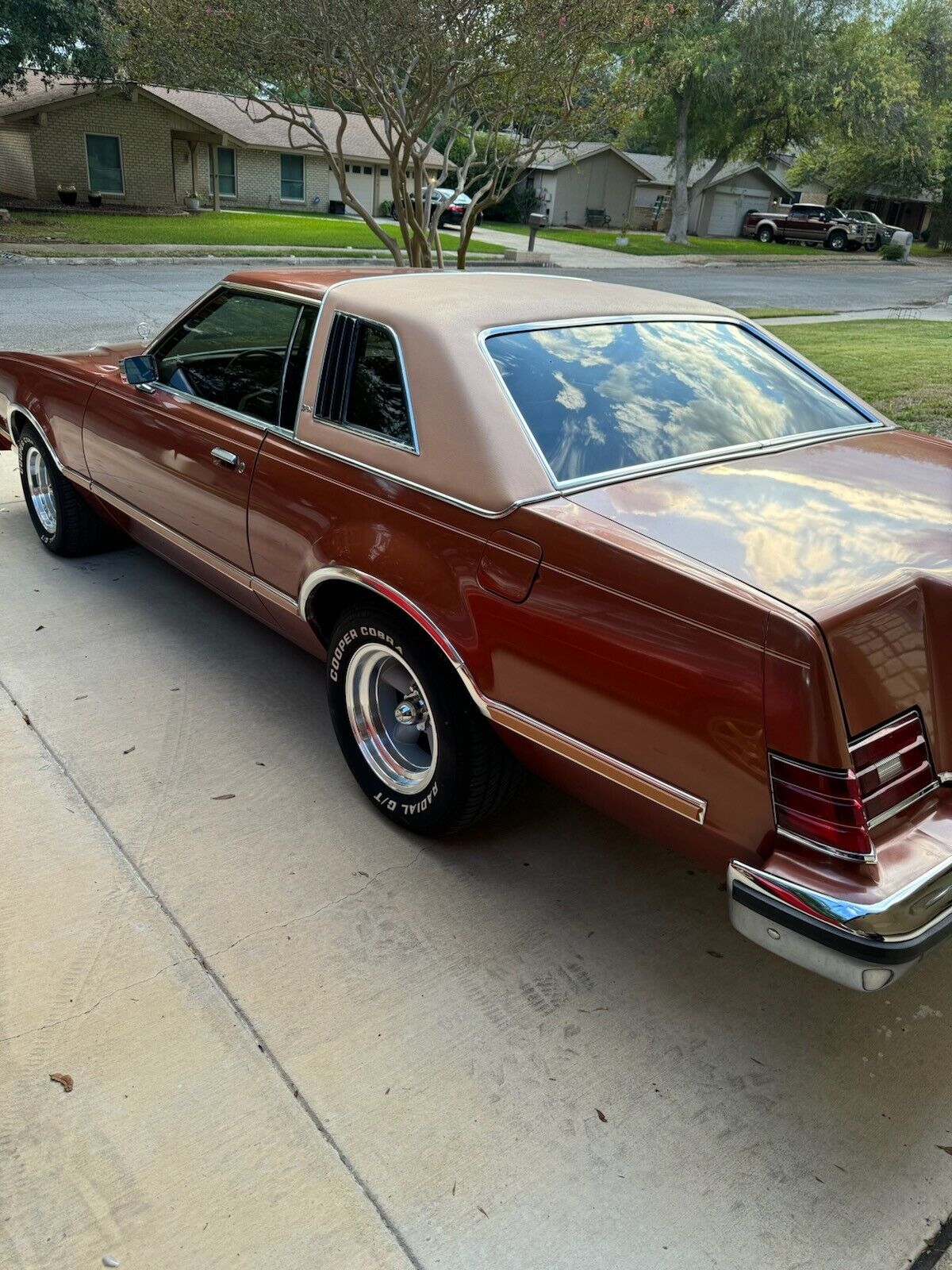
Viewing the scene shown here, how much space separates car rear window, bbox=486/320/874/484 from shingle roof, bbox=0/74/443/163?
26387 mm

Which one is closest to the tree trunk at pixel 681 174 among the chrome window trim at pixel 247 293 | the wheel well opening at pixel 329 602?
the chrome window trim at pixel 247 293

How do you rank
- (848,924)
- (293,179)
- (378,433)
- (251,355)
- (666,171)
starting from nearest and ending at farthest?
(848,924) < (378,433) < (251,355) < (293,179) < (666,171)

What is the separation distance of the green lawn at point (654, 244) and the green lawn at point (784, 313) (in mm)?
14603

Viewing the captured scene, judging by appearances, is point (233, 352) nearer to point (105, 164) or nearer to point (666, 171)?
point (105, 164)

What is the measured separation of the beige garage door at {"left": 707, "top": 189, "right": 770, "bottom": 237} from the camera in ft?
151

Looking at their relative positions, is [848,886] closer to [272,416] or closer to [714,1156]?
[714,1156]

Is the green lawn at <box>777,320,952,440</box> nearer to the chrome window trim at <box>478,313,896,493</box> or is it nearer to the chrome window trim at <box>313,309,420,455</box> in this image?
the chrome window trim at <box>478,313,896,493</box>

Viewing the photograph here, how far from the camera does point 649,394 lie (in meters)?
2.97

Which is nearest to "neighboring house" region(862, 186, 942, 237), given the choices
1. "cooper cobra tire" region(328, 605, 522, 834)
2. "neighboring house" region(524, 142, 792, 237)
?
"neighboring house" region(524, 142, 792, 237)

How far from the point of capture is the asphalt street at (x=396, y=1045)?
1954mm

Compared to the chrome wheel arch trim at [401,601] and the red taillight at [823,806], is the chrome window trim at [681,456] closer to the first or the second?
the chrome wheel arch trim at [401,601]

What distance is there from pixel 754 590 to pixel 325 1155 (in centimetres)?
152

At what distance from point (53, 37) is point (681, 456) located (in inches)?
Answer: 977

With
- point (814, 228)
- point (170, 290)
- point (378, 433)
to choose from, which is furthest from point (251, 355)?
point (814, 228)
